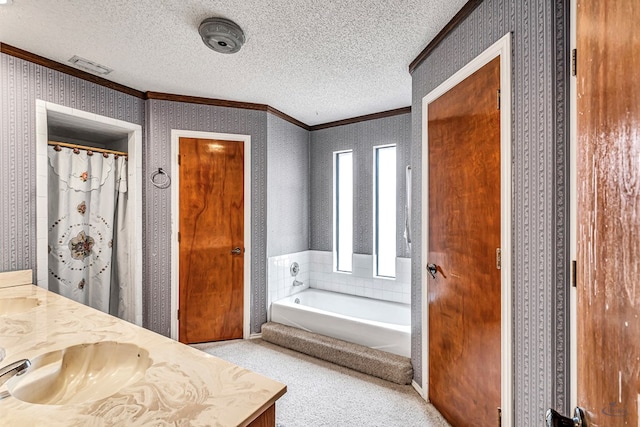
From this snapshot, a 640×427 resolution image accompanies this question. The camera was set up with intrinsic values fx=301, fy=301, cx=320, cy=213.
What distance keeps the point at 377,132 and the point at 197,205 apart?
2066 mm

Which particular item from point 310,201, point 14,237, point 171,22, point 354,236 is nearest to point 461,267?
point 354,236

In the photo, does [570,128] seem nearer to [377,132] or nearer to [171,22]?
[171,22]

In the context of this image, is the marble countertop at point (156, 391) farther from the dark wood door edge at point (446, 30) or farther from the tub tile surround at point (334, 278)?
the tub tile surround at point (334, 278)

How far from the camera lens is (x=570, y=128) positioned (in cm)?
110

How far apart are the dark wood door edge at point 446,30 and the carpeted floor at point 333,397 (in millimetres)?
2356

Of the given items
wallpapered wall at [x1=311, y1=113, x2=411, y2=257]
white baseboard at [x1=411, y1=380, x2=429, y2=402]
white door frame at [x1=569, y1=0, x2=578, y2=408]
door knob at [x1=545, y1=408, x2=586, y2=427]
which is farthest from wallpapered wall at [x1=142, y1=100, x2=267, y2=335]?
door knob at [x1=545, y1=408, x2=586, y2=427]

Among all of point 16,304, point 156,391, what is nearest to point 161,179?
point 16,304

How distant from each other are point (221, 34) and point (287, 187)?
1.88 meters

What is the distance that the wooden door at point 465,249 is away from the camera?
1452 mm

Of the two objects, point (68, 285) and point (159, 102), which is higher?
point (159, 102)

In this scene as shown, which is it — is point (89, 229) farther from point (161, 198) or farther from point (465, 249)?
point (465, 249)

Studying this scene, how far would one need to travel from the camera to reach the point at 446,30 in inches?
70.9

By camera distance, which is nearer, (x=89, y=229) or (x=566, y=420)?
(x=566, y=420)

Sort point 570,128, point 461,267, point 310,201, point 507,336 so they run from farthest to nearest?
point 310,201
point 461,267
point 507,336
point 570,128
